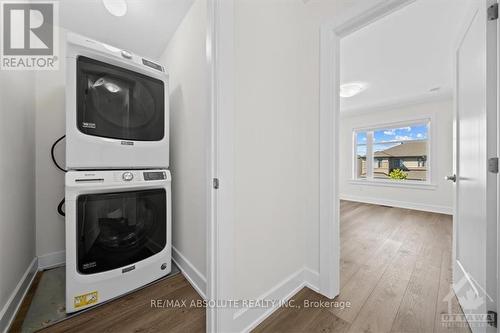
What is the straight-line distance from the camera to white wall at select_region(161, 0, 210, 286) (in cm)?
137

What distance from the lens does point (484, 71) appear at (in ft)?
3.06

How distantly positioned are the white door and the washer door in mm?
1913

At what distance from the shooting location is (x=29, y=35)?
1.50 metres

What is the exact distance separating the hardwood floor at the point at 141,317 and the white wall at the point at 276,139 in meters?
0.41

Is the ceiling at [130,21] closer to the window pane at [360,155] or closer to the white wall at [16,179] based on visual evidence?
the white wall at [16,179]

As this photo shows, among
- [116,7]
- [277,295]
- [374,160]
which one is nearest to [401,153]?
[374,160]

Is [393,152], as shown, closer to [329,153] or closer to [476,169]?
[476,169]

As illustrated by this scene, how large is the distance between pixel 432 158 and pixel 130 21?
5438 millimetres

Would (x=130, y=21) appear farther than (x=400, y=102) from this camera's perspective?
No

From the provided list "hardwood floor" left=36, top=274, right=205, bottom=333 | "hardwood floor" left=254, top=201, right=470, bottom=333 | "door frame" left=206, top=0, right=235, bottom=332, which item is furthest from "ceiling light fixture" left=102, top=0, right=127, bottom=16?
"hardwood floor" left=254, top=201, right=470, bottom=333

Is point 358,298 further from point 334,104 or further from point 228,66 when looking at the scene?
point 228,66

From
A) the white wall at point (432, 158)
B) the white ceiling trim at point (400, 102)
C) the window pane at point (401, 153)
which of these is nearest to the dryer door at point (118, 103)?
the white ceiling trim at point (400, 102)

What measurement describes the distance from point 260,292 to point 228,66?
1.29 meters

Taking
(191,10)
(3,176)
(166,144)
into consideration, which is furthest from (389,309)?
(191,10)
